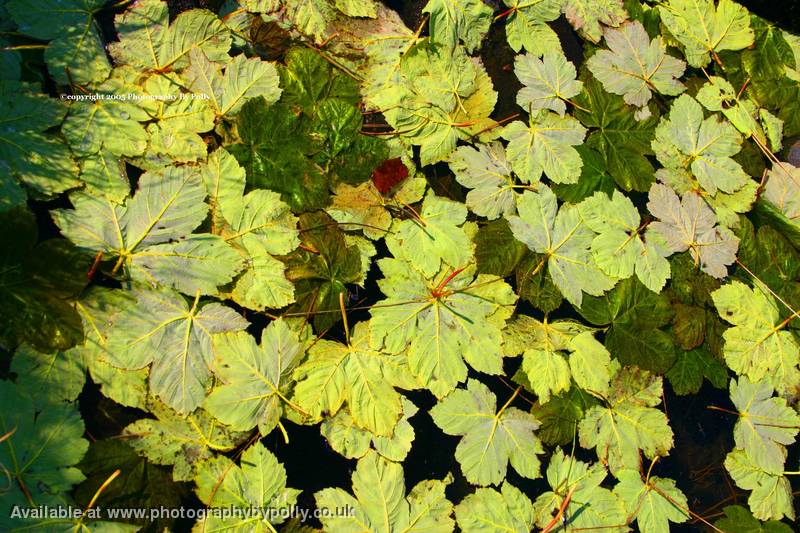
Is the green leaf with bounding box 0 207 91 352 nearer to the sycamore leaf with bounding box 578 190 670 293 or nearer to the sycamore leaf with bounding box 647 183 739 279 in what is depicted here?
the sycamore leaf with bounding box 578 190 670 293

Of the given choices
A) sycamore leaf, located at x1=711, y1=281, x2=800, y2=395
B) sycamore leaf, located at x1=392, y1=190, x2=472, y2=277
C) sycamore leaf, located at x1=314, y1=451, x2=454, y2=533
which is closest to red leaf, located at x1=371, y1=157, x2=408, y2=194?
sycamore leaf, located at x1=392, y1=190, x2=472, y2=277

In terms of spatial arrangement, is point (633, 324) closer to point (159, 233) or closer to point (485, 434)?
point (485, 434)

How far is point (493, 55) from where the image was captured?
2053mm

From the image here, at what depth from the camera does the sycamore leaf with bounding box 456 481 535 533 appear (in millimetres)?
1594

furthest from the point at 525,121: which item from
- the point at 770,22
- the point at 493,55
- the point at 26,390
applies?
the point at 26,390

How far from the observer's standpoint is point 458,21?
1934 mm

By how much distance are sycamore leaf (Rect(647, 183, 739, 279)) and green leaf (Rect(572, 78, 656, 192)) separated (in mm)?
71

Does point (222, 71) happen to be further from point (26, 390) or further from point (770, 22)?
point (770, 22)

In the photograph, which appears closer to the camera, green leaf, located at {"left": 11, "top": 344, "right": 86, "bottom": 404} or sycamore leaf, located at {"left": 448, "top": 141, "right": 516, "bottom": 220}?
green leaf, located at {"left": 11, "top": 344, "right": 86, "bottom": 404}

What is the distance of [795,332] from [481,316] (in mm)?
1096

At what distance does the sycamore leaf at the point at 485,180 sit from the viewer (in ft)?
5.90

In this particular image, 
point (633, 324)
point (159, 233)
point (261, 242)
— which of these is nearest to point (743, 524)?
point (633, 324)

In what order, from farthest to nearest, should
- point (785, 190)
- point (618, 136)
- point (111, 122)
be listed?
point (785, 190), point (618, 136), point (111, 122)

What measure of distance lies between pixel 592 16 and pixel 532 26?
Result: 0.23 m
